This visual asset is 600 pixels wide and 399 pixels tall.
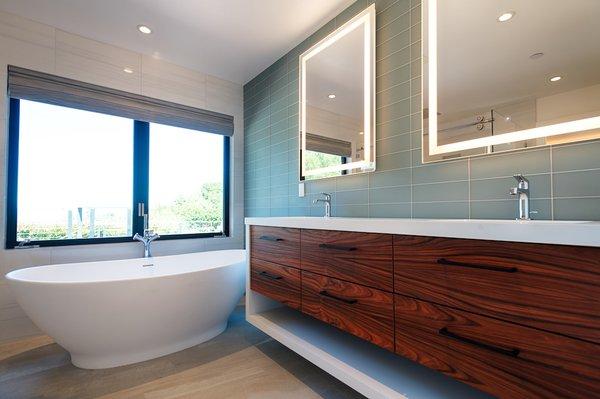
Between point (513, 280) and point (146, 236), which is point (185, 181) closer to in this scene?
point (146, 236)

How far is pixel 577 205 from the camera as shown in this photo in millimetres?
1150

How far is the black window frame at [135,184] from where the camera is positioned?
7.54 ft

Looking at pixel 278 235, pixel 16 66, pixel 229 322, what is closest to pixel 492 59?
pixel 278 235

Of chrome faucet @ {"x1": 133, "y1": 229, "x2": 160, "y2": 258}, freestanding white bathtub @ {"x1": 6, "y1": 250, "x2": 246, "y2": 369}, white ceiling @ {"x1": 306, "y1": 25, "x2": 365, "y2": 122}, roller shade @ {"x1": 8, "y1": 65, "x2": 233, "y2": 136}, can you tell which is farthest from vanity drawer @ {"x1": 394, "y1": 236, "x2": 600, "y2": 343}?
roller shade @ {"x1": 8, "y1": 65, "x2": 233, "y2": 136}

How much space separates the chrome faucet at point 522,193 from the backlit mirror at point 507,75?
192 mm

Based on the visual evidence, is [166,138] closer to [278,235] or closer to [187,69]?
[187,69]

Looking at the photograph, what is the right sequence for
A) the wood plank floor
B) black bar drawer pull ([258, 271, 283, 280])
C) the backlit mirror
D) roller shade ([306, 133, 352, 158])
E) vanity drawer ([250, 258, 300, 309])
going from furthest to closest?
roller shade ([306, 133, 352, 158])
black bar drawer pull ([258, 271, 283, 280])
vanity drawer ([250, 258, 300, 309])
the wood plank floor
the backlit mirror

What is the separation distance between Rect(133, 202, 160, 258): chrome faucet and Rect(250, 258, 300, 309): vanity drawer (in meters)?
1.18

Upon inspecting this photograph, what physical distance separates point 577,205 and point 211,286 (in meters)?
2.03

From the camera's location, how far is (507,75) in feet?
4.50

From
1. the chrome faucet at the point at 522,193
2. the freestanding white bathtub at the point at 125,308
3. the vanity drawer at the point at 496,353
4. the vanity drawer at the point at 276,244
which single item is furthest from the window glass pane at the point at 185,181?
the chrome faucet at the point at 522,193

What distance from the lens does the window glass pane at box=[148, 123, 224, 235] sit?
297 cm

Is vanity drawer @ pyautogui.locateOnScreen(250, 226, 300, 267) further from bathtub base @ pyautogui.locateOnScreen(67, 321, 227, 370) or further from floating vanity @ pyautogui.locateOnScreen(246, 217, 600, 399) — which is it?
bathtub base @ pyautogui.locateOnScreen(67, 321, 227, 370)

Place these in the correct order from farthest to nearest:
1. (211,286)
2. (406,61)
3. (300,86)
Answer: (300,86) → (211,286) → (406,61)
